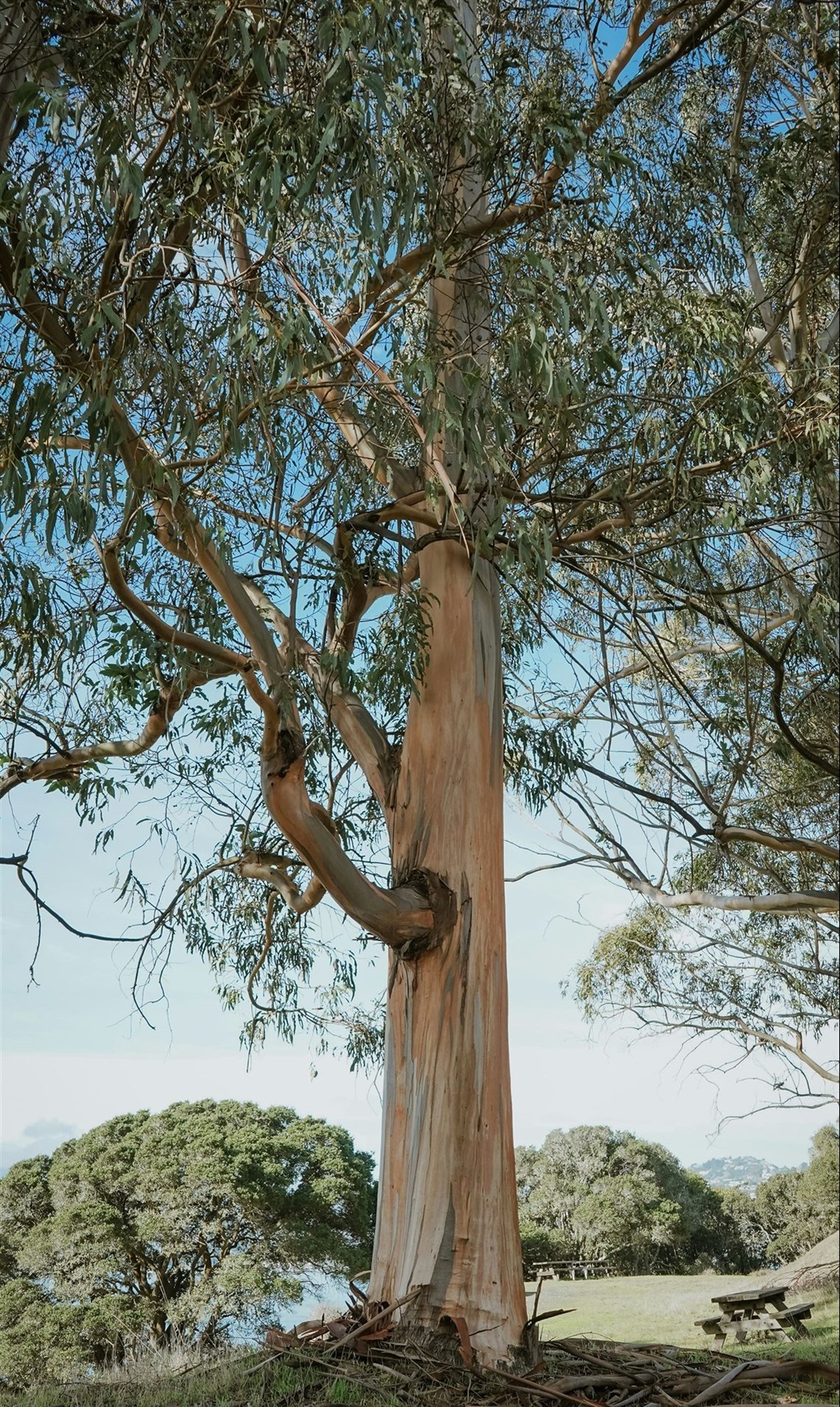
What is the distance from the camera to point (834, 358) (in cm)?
474

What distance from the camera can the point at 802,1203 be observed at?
1070 cm

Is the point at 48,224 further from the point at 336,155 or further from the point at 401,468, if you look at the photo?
the point at 401,468

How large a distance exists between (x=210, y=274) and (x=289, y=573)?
0.87m

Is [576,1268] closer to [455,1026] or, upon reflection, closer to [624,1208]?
[624,1208]

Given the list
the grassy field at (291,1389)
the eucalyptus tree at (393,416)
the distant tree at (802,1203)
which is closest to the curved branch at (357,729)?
the eucalyptus tree at (393,416)

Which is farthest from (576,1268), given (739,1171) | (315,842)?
(315,842)

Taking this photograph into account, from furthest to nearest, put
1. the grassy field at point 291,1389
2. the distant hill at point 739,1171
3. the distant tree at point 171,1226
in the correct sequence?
the distant hill at point 739,1171
the distant tree at point 171,1226
the grassy field at point 291,1389

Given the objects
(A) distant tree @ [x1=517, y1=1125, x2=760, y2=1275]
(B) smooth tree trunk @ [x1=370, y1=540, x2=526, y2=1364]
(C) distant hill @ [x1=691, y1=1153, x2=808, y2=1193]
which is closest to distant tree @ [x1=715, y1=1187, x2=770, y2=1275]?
(A) distant tree @ [x1=517, y1=1125, x2=760, y2=1275]

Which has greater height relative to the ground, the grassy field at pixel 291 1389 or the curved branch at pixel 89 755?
the curved branch at pixel 89 755

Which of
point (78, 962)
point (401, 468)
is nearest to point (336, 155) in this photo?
point (401, 468)

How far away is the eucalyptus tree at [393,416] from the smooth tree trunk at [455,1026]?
11mm

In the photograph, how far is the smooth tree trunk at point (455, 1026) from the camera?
10.9 feet

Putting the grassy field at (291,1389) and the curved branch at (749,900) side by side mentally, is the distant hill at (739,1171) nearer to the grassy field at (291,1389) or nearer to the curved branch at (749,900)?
the curved branch at (749,900)

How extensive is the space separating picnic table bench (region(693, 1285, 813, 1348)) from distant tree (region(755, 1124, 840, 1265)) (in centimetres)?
455
